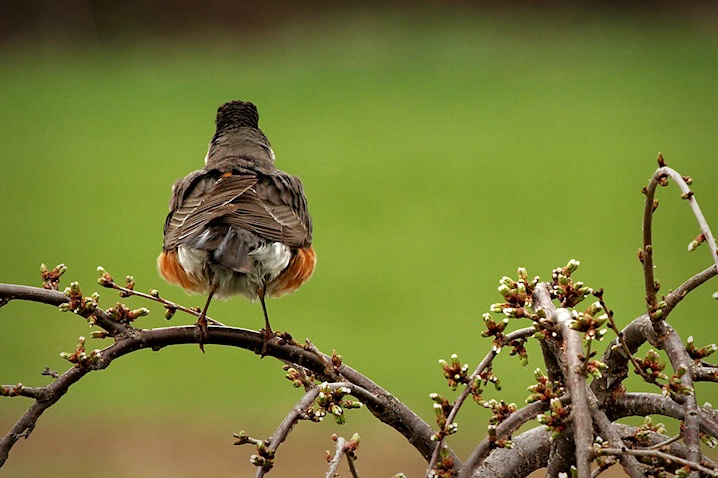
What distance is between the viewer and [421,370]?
18.8 feet

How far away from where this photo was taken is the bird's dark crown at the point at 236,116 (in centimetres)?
226

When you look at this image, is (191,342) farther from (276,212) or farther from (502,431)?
(276,212)

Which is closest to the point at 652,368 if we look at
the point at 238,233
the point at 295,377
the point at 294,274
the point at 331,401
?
the point at 331,401

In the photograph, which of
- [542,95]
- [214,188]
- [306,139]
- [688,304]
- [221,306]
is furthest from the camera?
[542,95]

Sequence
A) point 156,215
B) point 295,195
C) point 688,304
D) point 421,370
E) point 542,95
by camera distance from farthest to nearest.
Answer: point 542,95 → point 156,215 → point 688,304 → point 421,370 → point 295,195

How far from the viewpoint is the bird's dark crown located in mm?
2262

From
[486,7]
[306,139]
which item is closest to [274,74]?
[306,139]

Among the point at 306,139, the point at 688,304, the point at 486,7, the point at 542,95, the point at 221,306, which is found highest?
the point at 486,7

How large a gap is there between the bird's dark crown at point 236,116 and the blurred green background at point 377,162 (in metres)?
3.11

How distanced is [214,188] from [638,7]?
32.2ft

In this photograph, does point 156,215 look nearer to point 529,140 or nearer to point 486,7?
point 529,140

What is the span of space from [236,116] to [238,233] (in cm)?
71

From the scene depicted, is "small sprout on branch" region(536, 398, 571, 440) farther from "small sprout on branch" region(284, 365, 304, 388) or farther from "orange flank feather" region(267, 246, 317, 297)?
"orange flank feather" region(267, 246, 317, 297)

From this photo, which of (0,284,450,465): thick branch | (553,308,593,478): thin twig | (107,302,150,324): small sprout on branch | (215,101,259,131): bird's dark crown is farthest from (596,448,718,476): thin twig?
(215,101,259,131): bird's dark crown
